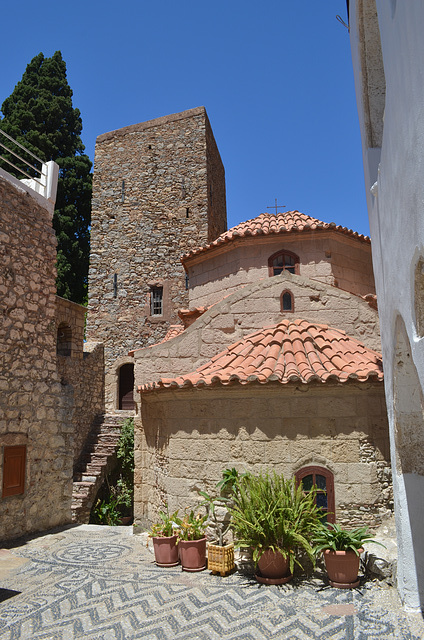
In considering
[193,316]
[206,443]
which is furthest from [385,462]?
[193,316]

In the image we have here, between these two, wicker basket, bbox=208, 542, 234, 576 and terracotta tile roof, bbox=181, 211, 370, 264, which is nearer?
wicker basket, bbox=208, 542, 234, 576

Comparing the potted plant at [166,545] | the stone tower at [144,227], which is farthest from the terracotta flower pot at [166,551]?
the stone tower at [144,227]

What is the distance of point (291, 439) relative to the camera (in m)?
6.81

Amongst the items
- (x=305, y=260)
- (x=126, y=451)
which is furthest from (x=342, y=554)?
(x=126, y=451)

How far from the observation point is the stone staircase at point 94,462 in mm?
13625

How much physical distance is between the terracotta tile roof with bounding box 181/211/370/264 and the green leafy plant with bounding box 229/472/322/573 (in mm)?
6633

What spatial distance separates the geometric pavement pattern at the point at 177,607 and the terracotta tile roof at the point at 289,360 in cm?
257

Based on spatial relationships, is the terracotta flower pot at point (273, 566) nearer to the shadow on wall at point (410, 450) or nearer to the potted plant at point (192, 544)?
the potted plant at point (192, 544)

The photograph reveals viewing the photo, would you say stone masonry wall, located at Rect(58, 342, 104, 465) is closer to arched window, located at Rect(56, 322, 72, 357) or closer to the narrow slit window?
arched window, located at Rect(56, 322, 72, 357)

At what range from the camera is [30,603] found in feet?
17.7

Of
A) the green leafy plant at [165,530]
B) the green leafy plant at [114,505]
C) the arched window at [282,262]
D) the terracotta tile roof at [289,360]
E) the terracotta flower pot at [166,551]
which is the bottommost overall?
the green leafy plant at [114,505]

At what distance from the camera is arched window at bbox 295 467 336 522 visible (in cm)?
667

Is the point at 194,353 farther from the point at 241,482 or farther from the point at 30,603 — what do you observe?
the point at 30,603

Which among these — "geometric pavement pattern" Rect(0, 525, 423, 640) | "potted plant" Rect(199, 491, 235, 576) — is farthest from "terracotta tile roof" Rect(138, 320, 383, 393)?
"geometric pavement pattern" Rect(0, 525, 423, 640)
